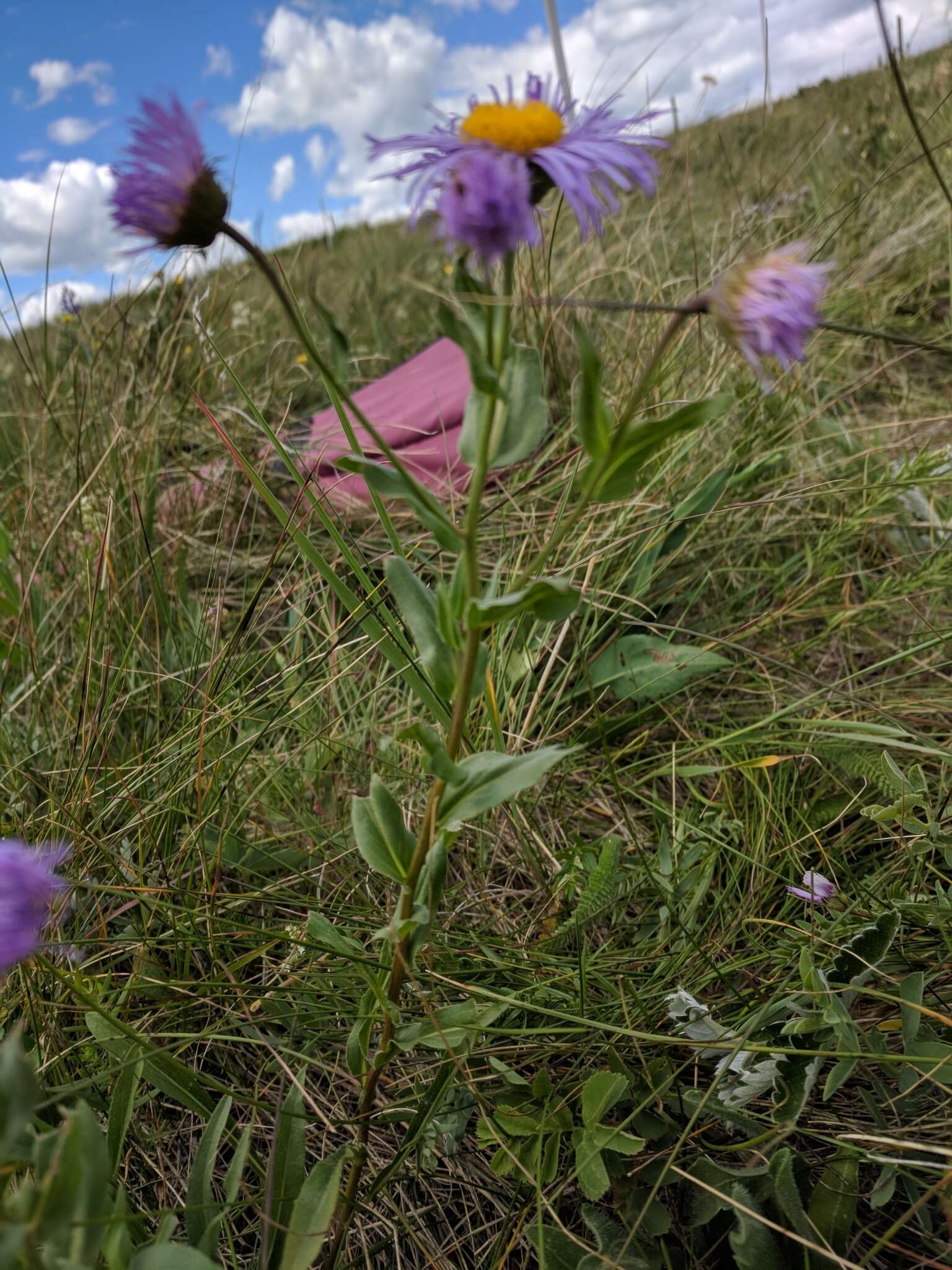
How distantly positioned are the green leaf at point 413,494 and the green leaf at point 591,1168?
0.51 meters

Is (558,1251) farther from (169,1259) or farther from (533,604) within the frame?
(533,604)

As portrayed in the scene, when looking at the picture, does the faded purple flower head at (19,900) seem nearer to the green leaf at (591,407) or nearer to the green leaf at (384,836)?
the green leaf at (384,836)

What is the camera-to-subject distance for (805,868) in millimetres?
1071

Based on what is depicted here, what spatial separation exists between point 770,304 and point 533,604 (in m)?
0.25

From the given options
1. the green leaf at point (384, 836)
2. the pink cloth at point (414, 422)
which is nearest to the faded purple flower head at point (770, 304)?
the green leaf at point (384, 836)

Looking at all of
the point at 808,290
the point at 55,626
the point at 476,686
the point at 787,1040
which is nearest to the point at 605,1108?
the point at 787,1040

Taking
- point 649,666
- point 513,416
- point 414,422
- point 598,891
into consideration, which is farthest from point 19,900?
point 414,422

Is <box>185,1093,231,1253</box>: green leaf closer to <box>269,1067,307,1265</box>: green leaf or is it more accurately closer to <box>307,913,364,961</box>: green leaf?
<box>269,1067,307,1265</box>: green leaf

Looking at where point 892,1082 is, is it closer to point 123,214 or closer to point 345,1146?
point 345,1146

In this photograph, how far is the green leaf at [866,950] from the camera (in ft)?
2.57

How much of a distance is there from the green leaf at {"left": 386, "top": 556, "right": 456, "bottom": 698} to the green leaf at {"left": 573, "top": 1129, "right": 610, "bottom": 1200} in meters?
0.40

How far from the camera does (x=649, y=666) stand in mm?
1329

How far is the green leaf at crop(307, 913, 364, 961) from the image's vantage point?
2.57 feet

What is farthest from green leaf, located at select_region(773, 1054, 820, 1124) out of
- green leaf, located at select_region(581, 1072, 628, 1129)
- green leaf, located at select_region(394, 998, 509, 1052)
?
green leaf, located at select_region(394, 998, 509, 1052)
